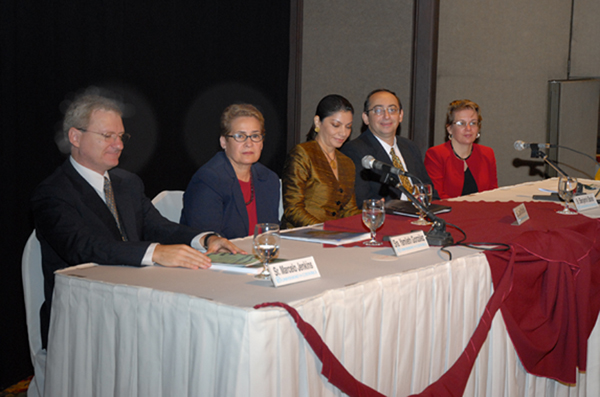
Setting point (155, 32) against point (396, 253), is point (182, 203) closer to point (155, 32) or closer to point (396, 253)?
point (396, 253)

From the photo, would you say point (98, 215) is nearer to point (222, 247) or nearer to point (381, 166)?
point (222, 247)

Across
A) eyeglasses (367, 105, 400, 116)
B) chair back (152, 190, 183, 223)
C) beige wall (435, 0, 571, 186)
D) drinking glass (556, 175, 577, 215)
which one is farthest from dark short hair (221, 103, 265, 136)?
beige wall (435, 0, 571, 186)

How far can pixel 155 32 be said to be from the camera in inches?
141

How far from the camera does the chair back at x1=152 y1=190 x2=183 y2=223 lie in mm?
2572

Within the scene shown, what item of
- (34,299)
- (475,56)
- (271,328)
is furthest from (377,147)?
(475,56)

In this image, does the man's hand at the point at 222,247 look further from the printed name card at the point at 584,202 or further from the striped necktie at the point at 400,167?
the printed name card at the point at 584,202

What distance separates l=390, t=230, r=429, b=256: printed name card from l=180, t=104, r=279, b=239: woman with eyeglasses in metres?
0.86

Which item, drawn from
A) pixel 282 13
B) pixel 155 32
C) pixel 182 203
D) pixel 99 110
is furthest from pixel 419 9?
pixel 99 110

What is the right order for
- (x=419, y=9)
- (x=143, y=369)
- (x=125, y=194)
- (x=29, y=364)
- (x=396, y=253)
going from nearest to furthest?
(x=143, y=369), (x=396, y=253), (x=125, y=194), (x=29, y=364), (x=419, y=9)

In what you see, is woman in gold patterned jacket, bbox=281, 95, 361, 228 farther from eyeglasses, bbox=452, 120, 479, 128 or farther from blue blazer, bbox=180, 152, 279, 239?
eyeglasses, bbox=452, 120, 479, 128

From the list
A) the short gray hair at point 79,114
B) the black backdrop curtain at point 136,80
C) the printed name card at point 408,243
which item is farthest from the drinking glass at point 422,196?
the black backdrop curtain at point 136,80

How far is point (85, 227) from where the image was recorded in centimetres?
184

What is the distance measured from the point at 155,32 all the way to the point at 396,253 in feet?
8.02

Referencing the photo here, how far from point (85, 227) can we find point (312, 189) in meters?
1.31
